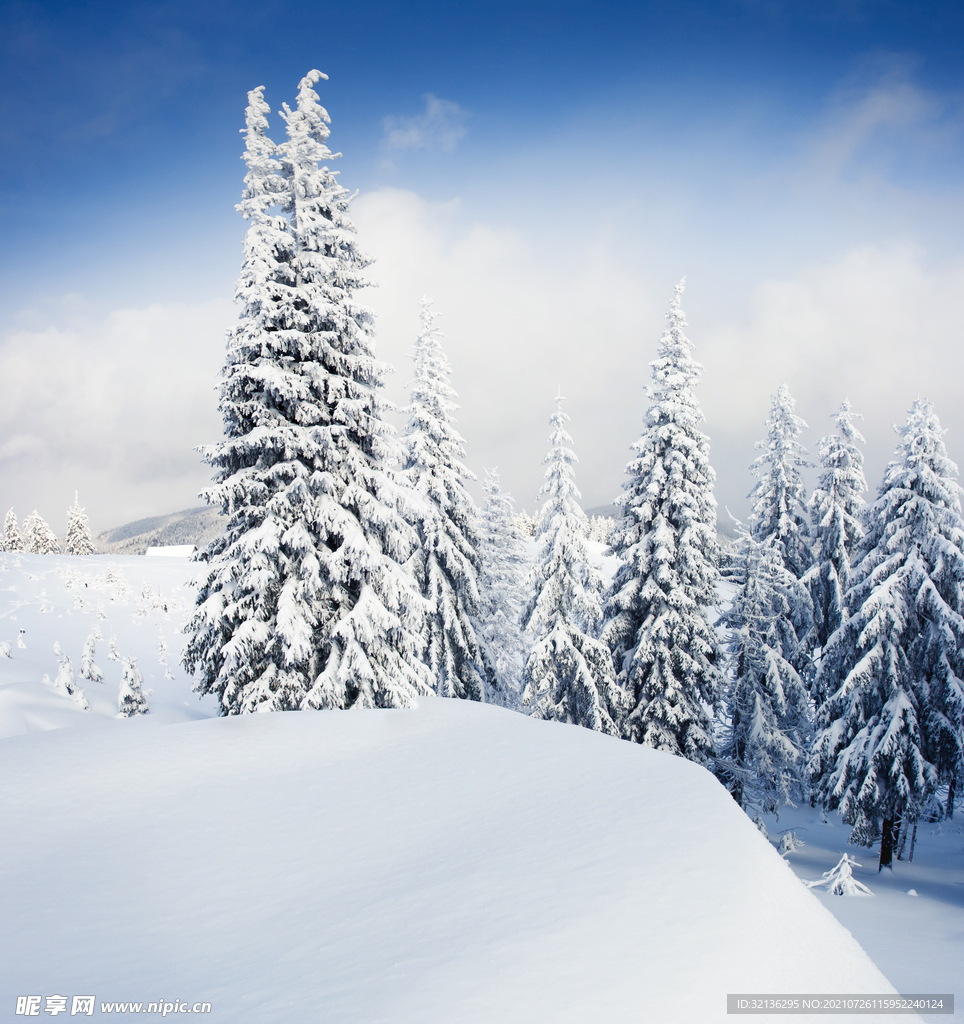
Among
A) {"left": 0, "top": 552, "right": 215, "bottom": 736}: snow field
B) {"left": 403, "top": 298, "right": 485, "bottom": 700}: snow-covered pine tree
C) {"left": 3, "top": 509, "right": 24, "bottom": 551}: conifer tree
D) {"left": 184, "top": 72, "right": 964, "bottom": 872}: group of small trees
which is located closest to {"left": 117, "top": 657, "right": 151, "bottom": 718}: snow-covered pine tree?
{"left": 0, "top": 552, "right": 215, "bottom": 736}: snow field

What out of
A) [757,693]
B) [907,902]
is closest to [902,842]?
[907,902]

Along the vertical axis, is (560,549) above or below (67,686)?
above

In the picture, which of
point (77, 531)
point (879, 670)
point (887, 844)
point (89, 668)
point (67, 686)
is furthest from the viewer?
point (77, 531)

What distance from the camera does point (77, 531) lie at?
65.6 m

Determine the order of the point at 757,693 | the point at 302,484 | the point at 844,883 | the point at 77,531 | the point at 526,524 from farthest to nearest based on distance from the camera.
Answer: the point at 526,524 < the point at 77,531 < the point at 757,693 < the point at 844,883 < the point at 302,484

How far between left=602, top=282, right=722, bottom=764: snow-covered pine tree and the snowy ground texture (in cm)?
743

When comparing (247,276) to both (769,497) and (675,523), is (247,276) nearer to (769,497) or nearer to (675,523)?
(675,523)

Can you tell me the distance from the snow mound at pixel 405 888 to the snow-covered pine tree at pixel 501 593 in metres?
13.5

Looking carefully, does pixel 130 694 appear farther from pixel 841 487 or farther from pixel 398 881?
pixel 841 487

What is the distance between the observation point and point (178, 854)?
6.12 metres

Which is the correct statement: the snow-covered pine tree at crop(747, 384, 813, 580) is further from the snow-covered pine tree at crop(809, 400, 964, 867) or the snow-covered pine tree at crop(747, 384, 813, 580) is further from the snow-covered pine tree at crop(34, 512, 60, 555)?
the snow-covered pine tree at crop(34, 512, 60, 555)

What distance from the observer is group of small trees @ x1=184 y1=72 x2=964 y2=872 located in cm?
1205

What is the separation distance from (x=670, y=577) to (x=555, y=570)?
3469mm

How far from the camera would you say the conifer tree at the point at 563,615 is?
17.7 meters
